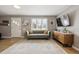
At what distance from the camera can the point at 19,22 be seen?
33.7 ft

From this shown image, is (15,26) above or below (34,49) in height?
above

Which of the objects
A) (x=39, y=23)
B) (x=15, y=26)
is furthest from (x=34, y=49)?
(x=15, y=26)

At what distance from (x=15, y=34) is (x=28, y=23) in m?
1.52

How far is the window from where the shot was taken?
1018cm

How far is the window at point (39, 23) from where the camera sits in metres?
10.2

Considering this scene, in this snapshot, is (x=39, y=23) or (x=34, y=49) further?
(x=39, y=23)

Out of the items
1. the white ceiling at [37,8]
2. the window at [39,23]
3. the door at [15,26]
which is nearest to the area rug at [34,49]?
the white ceiling at [37,8]

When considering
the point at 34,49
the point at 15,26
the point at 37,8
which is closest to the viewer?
the point at 34,49

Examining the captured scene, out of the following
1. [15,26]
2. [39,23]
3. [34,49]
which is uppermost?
[39,23]

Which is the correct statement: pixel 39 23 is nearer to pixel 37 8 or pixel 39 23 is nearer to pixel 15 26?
pixel 15 26

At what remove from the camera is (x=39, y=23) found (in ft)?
33.4

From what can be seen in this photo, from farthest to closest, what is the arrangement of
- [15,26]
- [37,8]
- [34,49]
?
[15,26] < [37,8] < [34,49]
